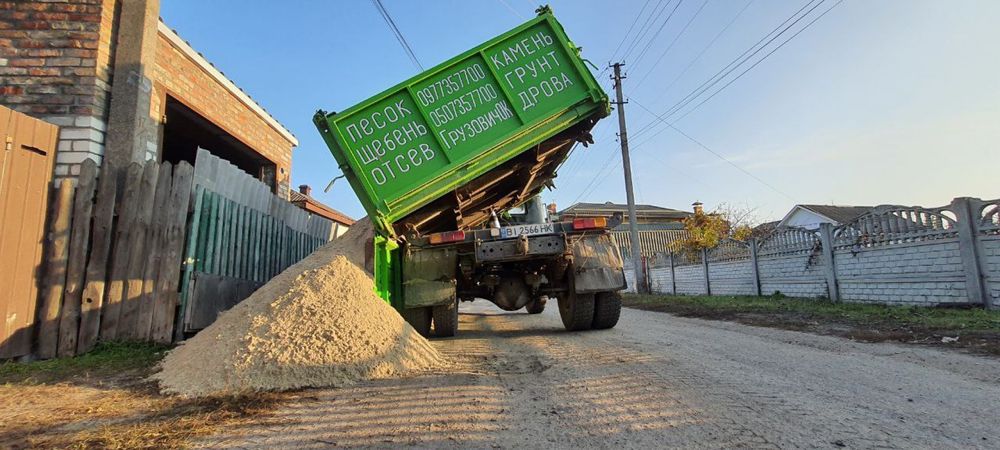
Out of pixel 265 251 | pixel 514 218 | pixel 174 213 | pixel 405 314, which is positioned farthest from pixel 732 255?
pixel 174 213

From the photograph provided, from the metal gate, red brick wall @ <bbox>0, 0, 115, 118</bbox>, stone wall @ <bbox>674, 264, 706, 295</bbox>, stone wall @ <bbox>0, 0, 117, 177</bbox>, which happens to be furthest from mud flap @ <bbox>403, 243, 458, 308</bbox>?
stone wall @ <bbox>674, 264, 706, 295</bbox>

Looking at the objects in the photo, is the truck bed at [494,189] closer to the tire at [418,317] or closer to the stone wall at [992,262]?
the tire at [418,317]

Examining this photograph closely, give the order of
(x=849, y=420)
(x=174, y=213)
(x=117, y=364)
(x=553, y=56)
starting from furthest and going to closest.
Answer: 1. (x=553, y=56)
2. (x=174, y=213)
3. (x=117, y=364)
4. (x=849, y=420)

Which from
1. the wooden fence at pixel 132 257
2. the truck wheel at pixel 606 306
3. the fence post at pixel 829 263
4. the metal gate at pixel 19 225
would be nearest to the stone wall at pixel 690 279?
the fence post at pixel 829 263

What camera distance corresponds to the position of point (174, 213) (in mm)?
5387

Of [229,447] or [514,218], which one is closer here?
[229,447]

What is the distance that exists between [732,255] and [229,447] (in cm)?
1465

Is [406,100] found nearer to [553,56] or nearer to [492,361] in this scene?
[553,56]

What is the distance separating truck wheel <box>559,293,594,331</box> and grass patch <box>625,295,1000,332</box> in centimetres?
393

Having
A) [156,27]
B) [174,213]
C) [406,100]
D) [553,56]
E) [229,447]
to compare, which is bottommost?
[229,447]

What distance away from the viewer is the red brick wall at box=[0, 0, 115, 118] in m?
5.50

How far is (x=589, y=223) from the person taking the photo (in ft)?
18.7

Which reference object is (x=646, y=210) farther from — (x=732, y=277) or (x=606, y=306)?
(x=606, y=306)

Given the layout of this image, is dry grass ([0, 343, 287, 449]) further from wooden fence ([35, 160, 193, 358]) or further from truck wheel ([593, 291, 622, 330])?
truck wheel ([593, 291, 622, 330])
